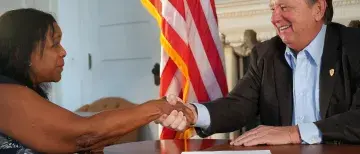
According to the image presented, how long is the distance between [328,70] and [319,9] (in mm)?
272

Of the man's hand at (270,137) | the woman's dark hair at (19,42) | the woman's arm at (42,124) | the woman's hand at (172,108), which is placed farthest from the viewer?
the woman's hand at (172,108)

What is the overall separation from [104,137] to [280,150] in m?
0.49

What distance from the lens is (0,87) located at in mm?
1215

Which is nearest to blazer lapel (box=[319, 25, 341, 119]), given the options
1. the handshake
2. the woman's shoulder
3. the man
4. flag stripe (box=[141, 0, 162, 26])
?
the man

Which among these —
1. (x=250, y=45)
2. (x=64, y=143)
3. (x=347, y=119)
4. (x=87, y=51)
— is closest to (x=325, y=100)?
(x=347, y=119)

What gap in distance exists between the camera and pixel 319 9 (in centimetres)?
191

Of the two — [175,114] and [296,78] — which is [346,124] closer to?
[296,78]

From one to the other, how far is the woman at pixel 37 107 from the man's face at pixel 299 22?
2.36 feet

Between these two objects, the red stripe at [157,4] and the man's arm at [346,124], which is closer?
the man's arm at [346,124]

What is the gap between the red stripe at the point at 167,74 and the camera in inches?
94.0

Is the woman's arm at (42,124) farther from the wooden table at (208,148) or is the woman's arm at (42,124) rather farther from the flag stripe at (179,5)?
the flag stripe at (179,5)

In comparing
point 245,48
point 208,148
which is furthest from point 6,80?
point 245,48

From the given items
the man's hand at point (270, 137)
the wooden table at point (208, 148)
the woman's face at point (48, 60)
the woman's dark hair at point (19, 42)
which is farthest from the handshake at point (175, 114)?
the woman's dark hair at point (19, 42)

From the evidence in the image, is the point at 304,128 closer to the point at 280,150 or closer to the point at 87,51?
the point at 280,150
